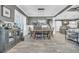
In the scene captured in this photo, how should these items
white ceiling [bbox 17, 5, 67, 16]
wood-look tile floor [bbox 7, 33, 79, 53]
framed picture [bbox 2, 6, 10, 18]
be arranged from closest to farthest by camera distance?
framed picture [bbox 2, 6, 10, 18] < wood-look tile floor [bbox 7, 33, 79, 53] < white ceiling [bbox 17, 5, 67, 16]

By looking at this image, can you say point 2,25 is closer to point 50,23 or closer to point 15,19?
point 15,19

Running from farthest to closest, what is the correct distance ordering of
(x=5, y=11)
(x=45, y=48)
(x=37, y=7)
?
(x=37, y=7) < (x=45, y=48) < (x=5, y=11)

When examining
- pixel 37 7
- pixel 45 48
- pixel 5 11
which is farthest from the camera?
pixel 37 7

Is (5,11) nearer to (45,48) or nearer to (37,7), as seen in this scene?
(45,48)

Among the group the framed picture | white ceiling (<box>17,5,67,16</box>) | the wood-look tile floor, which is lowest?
the wood-look tile floor

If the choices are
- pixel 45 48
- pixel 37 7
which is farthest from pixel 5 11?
pixel 37 7

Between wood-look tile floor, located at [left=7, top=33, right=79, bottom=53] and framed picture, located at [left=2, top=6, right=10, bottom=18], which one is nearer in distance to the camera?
framed picture, located at [left=2, top=6, right=10, bottom=18]

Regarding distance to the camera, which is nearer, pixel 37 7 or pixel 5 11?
pixel 5 11

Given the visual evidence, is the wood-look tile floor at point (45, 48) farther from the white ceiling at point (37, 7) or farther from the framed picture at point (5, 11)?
the white ceiling at point (37, 7)

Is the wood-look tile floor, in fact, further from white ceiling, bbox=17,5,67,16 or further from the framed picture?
white ceiling, bbox=17,5,67,16

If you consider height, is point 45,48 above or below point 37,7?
below

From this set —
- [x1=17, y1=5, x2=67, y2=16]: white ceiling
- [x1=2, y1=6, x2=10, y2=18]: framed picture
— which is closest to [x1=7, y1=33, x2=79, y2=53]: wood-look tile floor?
[x1=2, y1=6, x2=10, y2=18]: framed picture

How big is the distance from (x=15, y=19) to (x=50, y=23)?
415 centimetres
